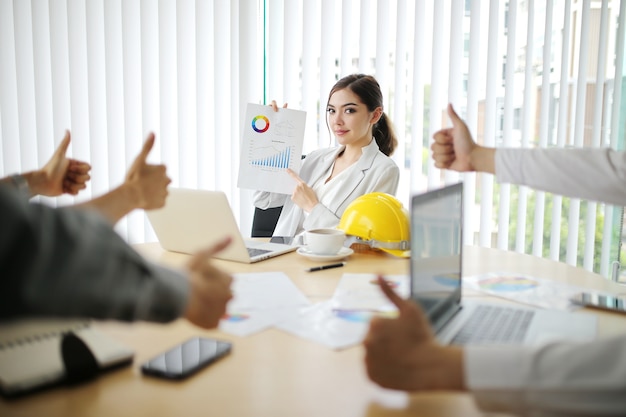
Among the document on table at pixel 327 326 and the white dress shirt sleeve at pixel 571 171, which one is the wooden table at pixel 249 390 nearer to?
the document on table at pixel 327 326

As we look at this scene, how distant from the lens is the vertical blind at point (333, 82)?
3.16m

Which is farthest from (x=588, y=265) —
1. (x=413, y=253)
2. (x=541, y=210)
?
(x=413, y=253)

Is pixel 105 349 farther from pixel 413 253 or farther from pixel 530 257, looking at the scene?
pixel 530 257

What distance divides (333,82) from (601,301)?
221cm

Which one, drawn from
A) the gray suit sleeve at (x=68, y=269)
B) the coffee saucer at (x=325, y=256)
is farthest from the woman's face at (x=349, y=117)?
the gray suit sleeve at (x=68, y=269)

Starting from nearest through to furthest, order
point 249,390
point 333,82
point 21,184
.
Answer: point 249,390, point 21,184, point 333,82

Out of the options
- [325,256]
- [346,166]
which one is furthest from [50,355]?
[346,166]

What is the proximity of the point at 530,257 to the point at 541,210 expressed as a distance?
4.97 feet

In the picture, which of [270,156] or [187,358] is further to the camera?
[270,156]

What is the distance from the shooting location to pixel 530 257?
6.47ft

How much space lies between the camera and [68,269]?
0.67m

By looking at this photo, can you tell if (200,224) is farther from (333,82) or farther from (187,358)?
(333,82)

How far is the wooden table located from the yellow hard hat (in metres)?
0.76

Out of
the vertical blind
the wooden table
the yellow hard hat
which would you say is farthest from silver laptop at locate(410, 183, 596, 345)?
the vertical blind
